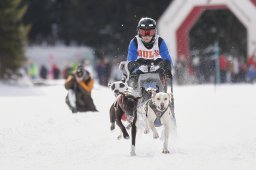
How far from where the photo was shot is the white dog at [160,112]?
1062cm

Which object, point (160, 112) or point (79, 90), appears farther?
point (79, 90)

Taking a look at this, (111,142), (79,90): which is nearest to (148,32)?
(111,142)

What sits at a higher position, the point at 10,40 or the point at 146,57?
the point at 10,40

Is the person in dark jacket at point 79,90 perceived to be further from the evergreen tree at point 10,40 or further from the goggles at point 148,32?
the evergreen tree at point 10,40

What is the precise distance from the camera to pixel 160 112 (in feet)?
35.2

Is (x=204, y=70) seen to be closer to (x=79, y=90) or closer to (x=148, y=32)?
(x=79, y=90)

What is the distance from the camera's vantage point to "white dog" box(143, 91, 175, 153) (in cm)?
1062

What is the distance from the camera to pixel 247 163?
951 centimetres

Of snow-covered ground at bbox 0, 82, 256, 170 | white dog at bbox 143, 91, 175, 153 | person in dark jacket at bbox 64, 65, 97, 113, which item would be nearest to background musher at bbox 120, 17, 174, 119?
white dog at bbox 143, 91, 175, 153

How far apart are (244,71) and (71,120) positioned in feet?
73.8

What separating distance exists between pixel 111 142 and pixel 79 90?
689cm

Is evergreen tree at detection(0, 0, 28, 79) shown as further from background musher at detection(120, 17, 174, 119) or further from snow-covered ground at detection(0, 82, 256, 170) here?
background musher at detection(120, 17, 174, 119)

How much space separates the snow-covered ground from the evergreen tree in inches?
699

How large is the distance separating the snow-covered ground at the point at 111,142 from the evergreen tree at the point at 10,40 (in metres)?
17.8
